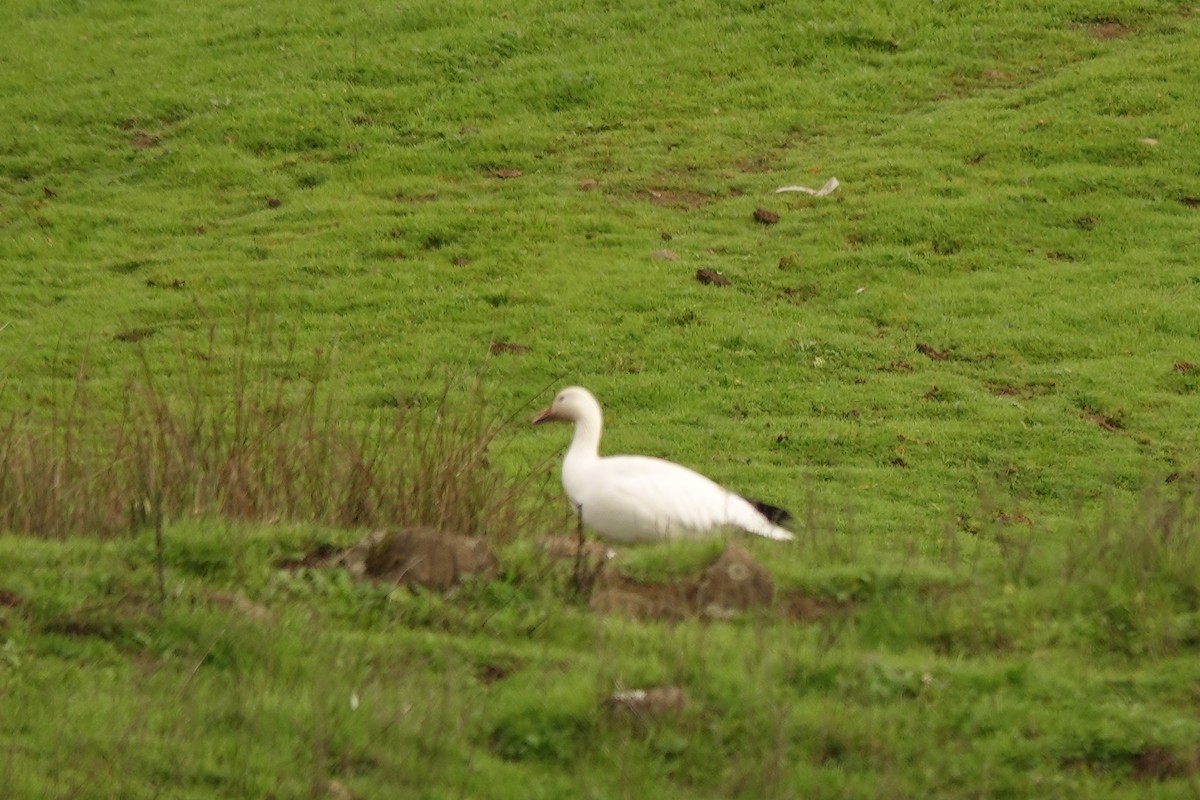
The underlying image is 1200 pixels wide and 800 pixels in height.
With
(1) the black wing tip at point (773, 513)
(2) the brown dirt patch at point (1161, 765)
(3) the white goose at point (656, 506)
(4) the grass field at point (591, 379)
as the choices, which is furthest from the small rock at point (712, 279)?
(2) the brown dirt patch at point (1161, 765)

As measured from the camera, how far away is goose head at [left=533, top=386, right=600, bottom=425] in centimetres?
1036

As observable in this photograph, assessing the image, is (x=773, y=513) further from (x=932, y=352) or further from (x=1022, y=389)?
(x=932, y=352)

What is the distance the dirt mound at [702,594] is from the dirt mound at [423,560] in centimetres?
53

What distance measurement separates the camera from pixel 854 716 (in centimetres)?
636

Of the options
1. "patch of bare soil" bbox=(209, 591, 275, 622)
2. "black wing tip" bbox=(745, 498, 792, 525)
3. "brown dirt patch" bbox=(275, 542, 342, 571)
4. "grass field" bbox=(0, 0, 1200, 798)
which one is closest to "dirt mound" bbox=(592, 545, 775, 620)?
"grass field" bbox=(0, 0, 1200, 798)

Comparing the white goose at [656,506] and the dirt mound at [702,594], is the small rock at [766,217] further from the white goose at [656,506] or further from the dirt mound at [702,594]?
the dirt mound at [702,594]

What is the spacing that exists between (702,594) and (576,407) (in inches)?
121

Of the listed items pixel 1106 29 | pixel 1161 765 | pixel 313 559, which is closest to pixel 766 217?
pixel 1106 29

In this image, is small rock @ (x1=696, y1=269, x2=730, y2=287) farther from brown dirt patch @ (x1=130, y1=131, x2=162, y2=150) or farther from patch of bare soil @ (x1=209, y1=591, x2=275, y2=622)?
patch of bare soil @ (x1=209, y1=591, x2=275, y2=622)

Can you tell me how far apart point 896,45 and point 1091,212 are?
5.63 m

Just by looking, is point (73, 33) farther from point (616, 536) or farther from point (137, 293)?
point (616, 536)

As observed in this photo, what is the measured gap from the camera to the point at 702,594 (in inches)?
297

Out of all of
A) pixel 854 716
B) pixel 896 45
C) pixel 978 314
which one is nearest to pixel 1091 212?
pixel 978 314

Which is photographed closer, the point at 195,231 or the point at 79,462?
the point at 79,462
